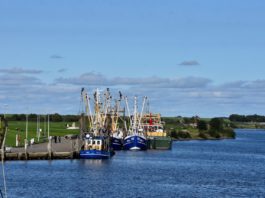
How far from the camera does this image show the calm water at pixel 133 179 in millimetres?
92562

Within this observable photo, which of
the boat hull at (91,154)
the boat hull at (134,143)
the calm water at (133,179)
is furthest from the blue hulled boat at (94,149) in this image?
the boat hull at (134,143)

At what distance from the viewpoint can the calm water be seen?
92562mm

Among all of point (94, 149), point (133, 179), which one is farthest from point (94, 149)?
point (133, 179)

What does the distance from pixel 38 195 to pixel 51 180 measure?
18195 mm

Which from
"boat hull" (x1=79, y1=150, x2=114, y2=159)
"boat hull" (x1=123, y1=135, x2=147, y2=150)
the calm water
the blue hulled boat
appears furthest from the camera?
"boat hull" (x1=123, y1=135, x2=147, y2=150)

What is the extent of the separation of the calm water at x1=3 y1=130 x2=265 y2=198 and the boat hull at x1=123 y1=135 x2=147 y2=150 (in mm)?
36022

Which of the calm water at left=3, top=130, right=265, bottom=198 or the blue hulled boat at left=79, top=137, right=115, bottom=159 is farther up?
the blue hulled boat at left=79, top=137, right=115, bottom=159

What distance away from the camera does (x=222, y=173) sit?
430 ft

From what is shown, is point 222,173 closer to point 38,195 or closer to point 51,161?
point 51,161

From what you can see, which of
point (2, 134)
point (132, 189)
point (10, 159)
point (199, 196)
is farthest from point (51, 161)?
point (2, 134)

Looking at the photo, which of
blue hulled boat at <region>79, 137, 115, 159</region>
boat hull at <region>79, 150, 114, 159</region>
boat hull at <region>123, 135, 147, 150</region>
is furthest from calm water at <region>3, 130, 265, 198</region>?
boat hull at <region>123, 135, 147, 150</region>

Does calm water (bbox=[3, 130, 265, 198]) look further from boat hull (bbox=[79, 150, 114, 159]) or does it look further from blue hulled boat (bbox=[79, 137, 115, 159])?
blue hulled boat (bbox=[79, 137, 115, 159])

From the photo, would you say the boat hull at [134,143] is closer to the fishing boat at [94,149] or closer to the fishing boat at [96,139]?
the fishing boat at [96,139]

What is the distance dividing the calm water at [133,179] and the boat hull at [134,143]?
1418 inches
